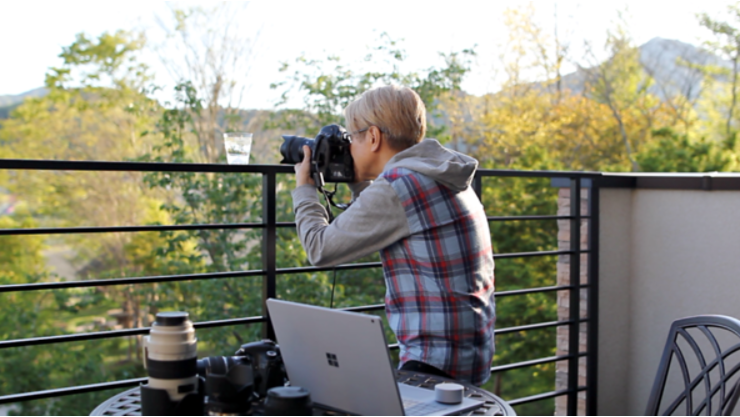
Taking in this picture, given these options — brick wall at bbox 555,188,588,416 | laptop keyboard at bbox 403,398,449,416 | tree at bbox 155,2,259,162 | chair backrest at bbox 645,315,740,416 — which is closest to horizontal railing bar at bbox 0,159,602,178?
laptop keyboard at bbox 403,398,449,416

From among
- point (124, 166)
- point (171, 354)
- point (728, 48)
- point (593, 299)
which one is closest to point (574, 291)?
point (593, 299)

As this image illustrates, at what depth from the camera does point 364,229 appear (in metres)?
1.49

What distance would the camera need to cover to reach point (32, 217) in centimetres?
923

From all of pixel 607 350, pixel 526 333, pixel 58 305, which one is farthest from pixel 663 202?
pixel 58 305

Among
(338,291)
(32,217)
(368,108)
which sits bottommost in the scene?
(338,291)

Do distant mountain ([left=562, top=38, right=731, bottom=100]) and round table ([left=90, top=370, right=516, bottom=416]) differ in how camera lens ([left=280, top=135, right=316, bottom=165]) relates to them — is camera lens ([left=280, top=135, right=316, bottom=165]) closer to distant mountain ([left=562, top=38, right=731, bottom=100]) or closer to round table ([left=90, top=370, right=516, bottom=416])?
round table ([left=90, top=370, right=516, bottom=416])

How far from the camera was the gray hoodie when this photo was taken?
4.89ft

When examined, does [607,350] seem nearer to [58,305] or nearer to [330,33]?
[58,305]

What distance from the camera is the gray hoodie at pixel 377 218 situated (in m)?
1.49

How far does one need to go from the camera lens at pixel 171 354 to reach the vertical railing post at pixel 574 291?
7.84 feet

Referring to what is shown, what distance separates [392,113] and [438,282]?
425mm

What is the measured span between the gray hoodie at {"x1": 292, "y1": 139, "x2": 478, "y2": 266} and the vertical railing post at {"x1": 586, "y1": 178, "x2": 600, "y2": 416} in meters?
1.83

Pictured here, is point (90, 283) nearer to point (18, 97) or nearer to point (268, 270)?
point (268, 270)

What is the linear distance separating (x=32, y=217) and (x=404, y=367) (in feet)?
29.7
